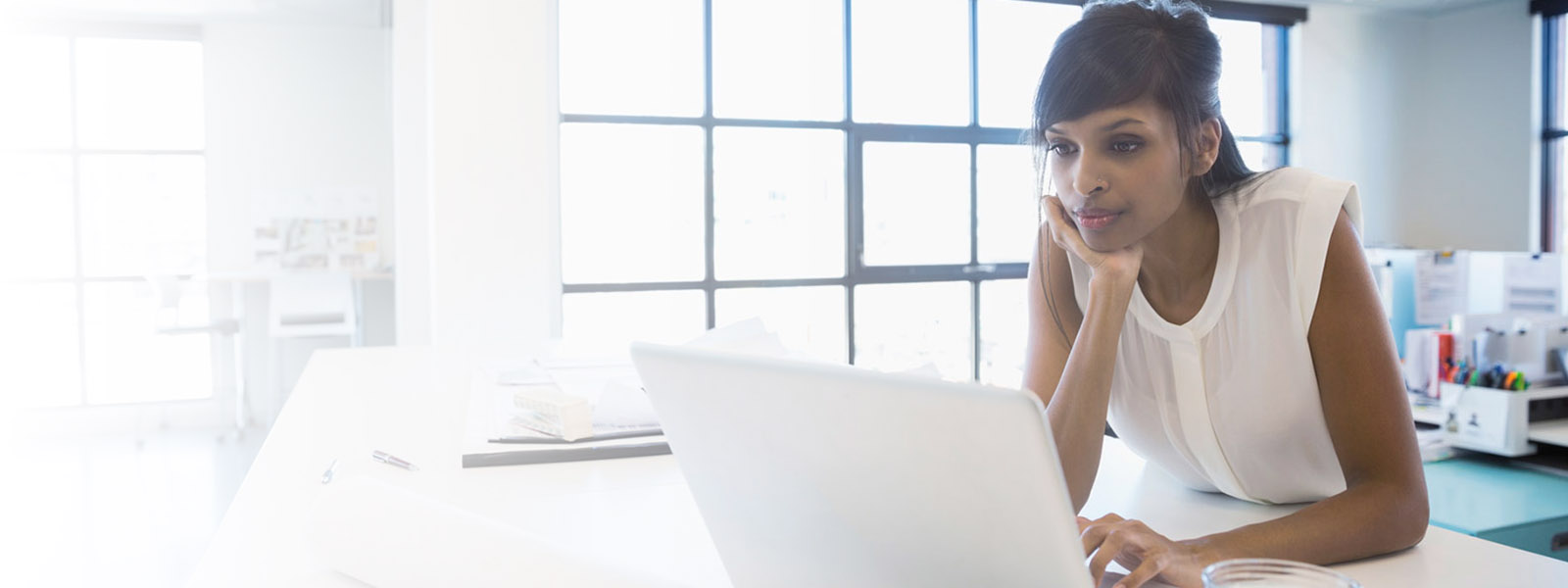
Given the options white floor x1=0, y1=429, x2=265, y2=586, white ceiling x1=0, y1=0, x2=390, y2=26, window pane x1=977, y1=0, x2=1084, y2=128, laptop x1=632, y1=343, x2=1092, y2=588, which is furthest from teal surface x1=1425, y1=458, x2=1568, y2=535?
white ceiling x1=0, y1=0, x2=390, y2=26

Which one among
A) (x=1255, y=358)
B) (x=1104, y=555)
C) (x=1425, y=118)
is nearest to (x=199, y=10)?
(x=1255, y=358)

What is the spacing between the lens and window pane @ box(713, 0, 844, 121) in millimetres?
4863

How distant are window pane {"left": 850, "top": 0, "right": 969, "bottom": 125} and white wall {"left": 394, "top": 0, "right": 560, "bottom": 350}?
1974mm

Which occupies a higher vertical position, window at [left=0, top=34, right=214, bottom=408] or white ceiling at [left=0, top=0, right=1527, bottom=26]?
white ceiling at [left=0, top=0, right=1527, bottom=26]

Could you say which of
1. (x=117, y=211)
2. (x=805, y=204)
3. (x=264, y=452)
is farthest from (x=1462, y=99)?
(x=117, y=211)

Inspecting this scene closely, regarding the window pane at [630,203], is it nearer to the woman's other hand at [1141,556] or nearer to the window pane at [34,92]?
the window pane at [34,92]

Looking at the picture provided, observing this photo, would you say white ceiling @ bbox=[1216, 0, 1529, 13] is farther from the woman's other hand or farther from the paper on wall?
the woman's other hand

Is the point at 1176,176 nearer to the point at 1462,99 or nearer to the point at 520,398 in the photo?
the point at 520,398

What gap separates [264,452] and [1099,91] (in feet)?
3.47

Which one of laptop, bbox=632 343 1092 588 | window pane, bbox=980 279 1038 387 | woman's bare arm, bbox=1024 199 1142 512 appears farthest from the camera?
window pane, bbox=980 279 1038 387

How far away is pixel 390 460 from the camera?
1149 mm

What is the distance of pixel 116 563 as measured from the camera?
313cm

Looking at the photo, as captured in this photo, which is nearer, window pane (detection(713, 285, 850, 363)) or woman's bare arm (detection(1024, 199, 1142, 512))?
woman's bare arm (detection(1024, 199, 1142, 512))

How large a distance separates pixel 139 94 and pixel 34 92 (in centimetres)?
51
